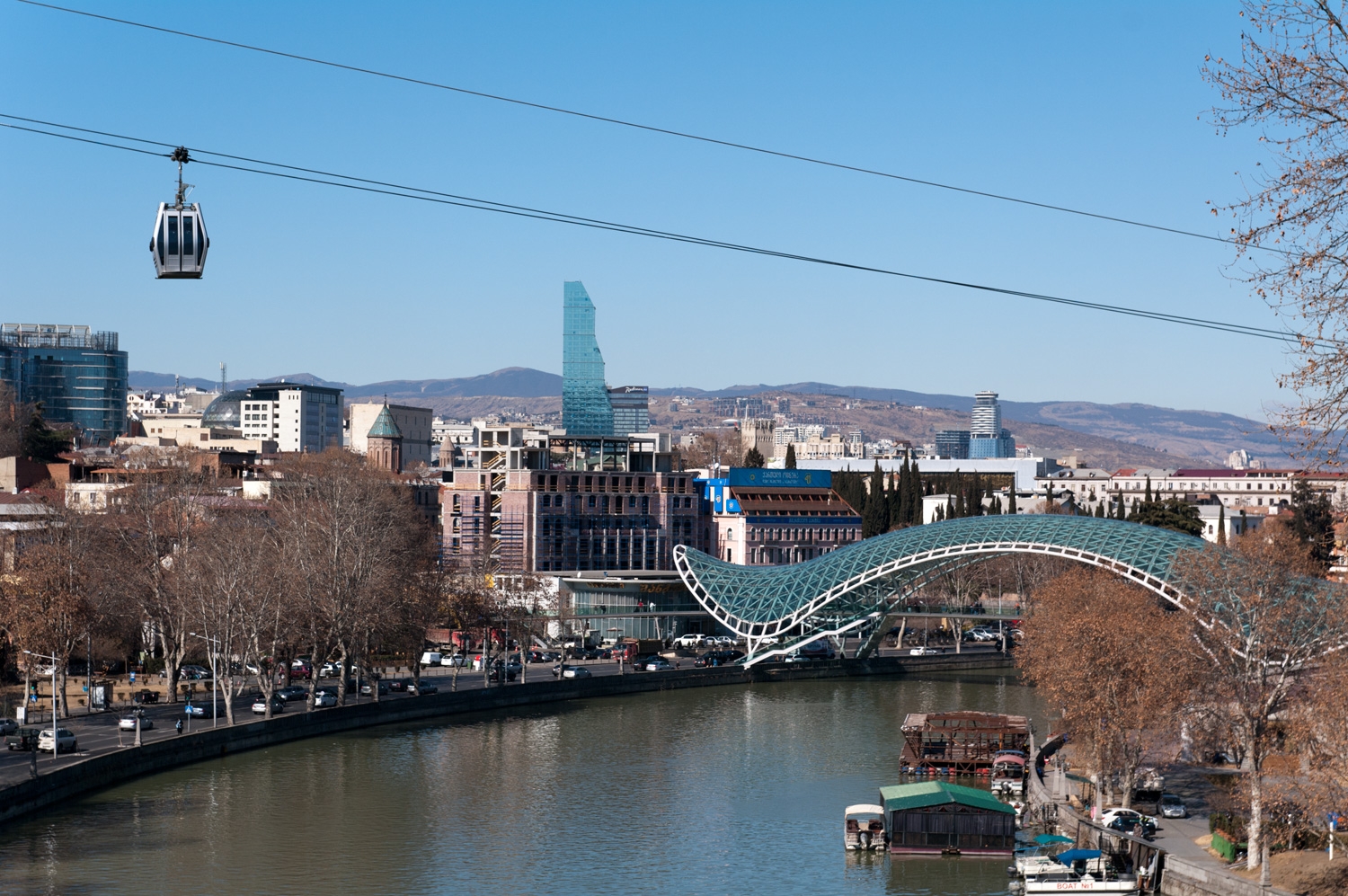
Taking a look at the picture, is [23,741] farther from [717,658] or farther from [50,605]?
[717,658]

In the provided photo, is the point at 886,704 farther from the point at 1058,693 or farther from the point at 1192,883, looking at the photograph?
the point at 1192,883

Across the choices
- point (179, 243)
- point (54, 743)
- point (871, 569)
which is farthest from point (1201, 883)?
point (871, 569)

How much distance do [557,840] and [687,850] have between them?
8.16 ft

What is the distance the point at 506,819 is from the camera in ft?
102

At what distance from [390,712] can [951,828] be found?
64.6 ft

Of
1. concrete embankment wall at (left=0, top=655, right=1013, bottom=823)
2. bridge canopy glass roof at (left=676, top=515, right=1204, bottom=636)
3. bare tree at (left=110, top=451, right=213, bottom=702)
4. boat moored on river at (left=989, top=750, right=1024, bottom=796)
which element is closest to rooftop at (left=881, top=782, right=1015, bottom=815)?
boat moored on river at (left=989, top=750, right=1024, bottom=796)

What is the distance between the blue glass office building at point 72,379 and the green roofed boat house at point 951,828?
11593 centimetres

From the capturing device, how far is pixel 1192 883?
24.5 meters

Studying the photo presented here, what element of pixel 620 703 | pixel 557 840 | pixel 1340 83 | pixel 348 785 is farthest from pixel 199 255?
pixel 620 703

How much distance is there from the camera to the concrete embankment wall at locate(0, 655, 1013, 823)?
103 ft

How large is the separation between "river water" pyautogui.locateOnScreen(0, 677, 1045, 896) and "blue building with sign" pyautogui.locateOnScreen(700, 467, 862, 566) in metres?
28.4

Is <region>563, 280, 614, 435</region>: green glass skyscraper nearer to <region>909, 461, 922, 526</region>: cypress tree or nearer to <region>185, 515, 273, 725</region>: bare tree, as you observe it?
<region>909, 461, 922, 526</region>: cypress tree

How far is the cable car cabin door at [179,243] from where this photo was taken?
48.2 feet

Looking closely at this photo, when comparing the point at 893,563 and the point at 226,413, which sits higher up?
the point at 226,413
